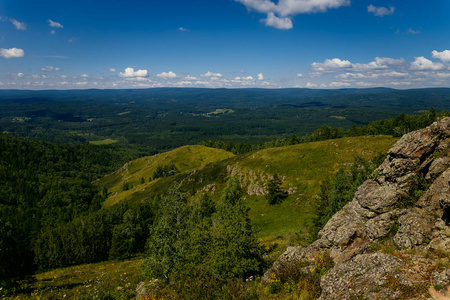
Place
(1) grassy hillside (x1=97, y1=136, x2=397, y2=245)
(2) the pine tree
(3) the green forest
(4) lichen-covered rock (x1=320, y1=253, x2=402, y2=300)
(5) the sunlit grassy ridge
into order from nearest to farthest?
(4) lichen-covered rock (x1=320, y1=253, x2=402, y2=300) < (3) the green forest < (5) the sunlit grassy ridge < (1) grassy hillside (x1=97, y1=136, x2=397, y2=245) < (2) the pine tree

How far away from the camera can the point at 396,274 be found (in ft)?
38.4

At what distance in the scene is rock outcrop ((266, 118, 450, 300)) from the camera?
11.6 metres

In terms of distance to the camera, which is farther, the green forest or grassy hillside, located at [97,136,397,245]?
grassy hillside, located at [97,136,397,245]

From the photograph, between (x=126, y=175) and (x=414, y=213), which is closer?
(x=414, y=213)

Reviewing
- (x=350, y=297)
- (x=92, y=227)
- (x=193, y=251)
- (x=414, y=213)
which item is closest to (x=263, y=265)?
(x=193, y=251)

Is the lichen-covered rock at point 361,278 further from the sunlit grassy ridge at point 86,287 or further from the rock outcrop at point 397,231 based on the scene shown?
the sunlit grassy ridge at point 86,287

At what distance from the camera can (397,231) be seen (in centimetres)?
1567

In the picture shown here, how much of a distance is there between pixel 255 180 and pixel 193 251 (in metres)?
63.2

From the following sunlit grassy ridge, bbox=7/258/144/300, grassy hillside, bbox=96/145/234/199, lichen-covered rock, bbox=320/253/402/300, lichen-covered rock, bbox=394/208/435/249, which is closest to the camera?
lichen-covered rock, bbox=320/253/402/300

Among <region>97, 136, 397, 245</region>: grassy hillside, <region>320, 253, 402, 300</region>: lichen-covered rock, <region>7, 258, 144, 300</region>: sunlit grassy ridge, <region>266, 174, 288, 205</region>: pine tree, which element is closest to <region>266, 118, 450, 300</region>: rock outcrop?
<region>320, 253, 402, 300</region>: lichen-covered rock

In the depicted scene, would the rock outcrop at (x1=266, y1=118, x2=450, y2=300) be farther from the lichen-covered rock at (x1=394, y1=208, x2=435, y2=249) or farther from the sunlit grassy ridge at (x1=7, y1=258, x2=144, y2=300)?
the sunlit grassy ridge at (x1=7, y1=258, x2=144, y2=300)

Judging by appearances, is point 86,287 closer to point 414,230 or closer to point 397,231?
point 397,231

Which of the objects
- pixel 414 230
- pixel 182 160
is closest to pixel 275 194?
pixel 414 230

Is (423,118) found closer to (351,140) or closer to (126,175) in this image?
(351,140)
